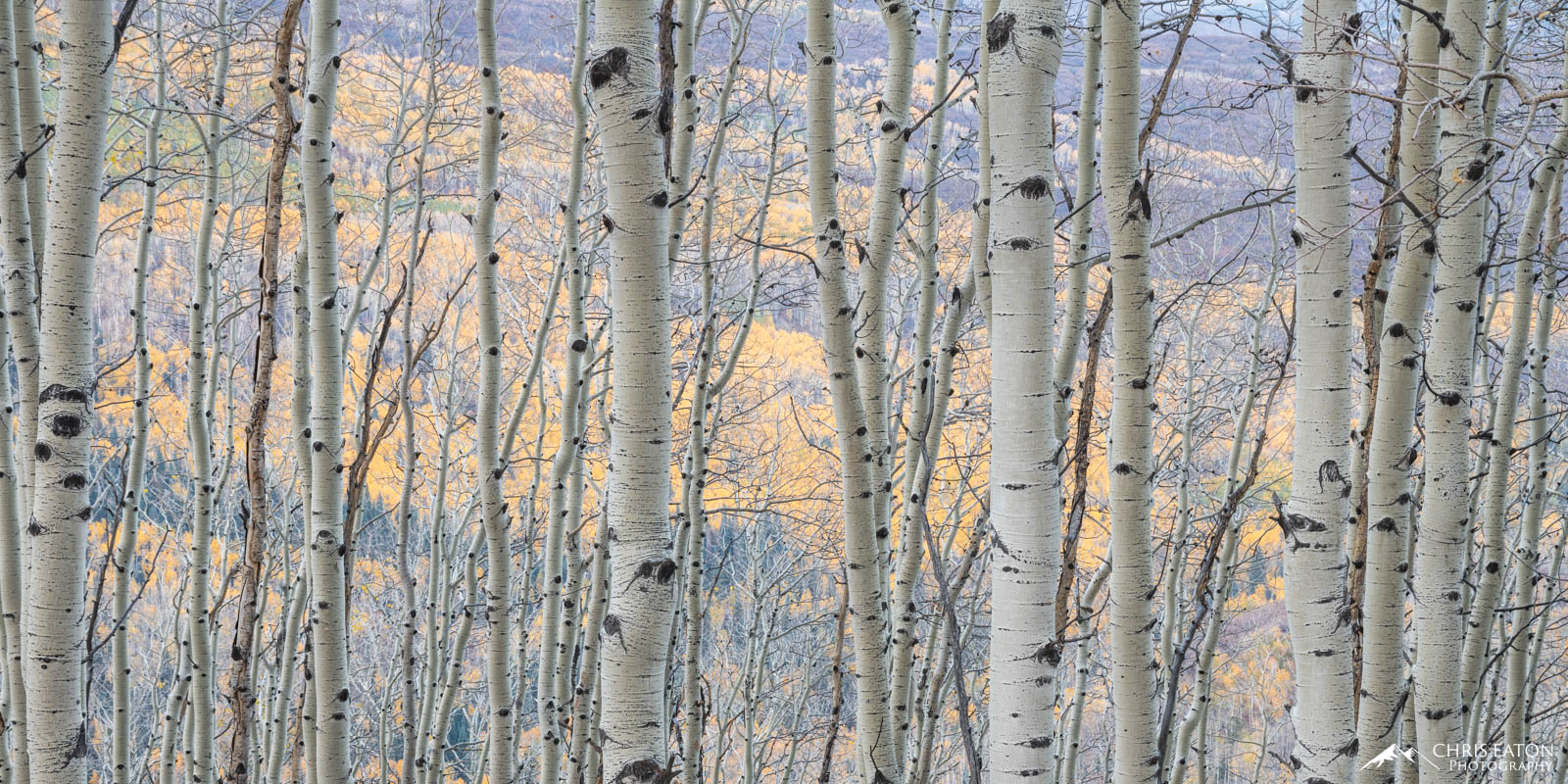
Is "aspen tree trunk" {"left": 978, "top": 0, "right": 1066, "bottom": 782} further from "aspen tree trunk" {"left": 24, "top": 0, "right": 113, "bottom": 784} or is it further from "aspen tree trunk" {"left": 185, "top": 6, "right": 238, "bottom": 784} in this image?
"aspen tree trunk" {"left": 185, "top": 6, "right": 238, "bottom": 784}

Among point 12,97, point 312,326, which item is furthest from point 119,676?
point 12,97

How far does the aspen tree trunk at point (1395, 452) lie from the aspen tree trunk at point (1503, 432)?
0.91 meters

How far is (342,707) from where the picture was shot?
11.2 feet

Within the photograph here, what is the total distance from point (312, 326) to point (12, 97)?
100 centimetres

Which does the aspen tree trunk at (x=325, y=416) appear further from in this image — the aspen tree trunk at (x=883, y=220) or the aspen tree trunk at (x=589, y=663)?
the aspen tree trunk at (x=883, y=220)

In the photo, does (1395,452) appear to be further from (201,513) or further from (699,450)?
(201,513)

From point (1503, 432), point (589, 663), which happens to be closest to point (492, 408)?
point (589, 663)

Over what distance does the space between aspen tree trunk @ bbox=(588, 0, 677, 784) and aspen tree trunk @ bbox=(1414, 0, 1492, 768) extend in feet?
7.99

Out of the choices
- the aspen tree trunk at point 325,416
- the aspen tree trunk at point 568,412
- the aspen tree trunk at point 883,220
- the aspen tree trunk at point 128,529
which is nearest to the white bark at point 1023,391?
the aspen tree trunk at point 883,220

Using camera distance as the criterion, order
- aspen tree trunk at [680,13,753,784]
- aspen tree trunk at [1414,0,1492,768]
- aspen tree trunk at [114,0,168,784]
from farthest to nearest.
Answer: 1. aspen tree trunk at [680,13,753,784]
2. aspen tree trunk at [114,0,168,784]
3. aspen tree trunk at [1414,0,1492,768]

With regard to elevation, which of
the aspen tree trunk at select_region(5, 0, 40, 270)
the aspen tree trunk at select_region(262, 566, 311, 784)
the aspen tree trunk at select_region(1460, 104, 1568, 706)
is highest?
the aspen tree trunk at select_region(5, 0, 40, 270)

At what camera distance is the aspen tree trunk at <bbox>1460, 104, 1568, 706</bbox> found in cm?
364

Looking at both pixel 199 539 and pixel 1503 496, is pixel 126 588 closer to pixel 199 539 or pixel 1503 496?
pixel 199 539

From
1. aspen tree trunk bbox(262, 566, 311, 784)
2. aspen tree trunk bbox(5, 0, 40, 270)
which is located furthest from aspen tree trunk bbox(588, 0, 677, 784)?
aspen tree trunk bbox(262, 566, 311, 784)
